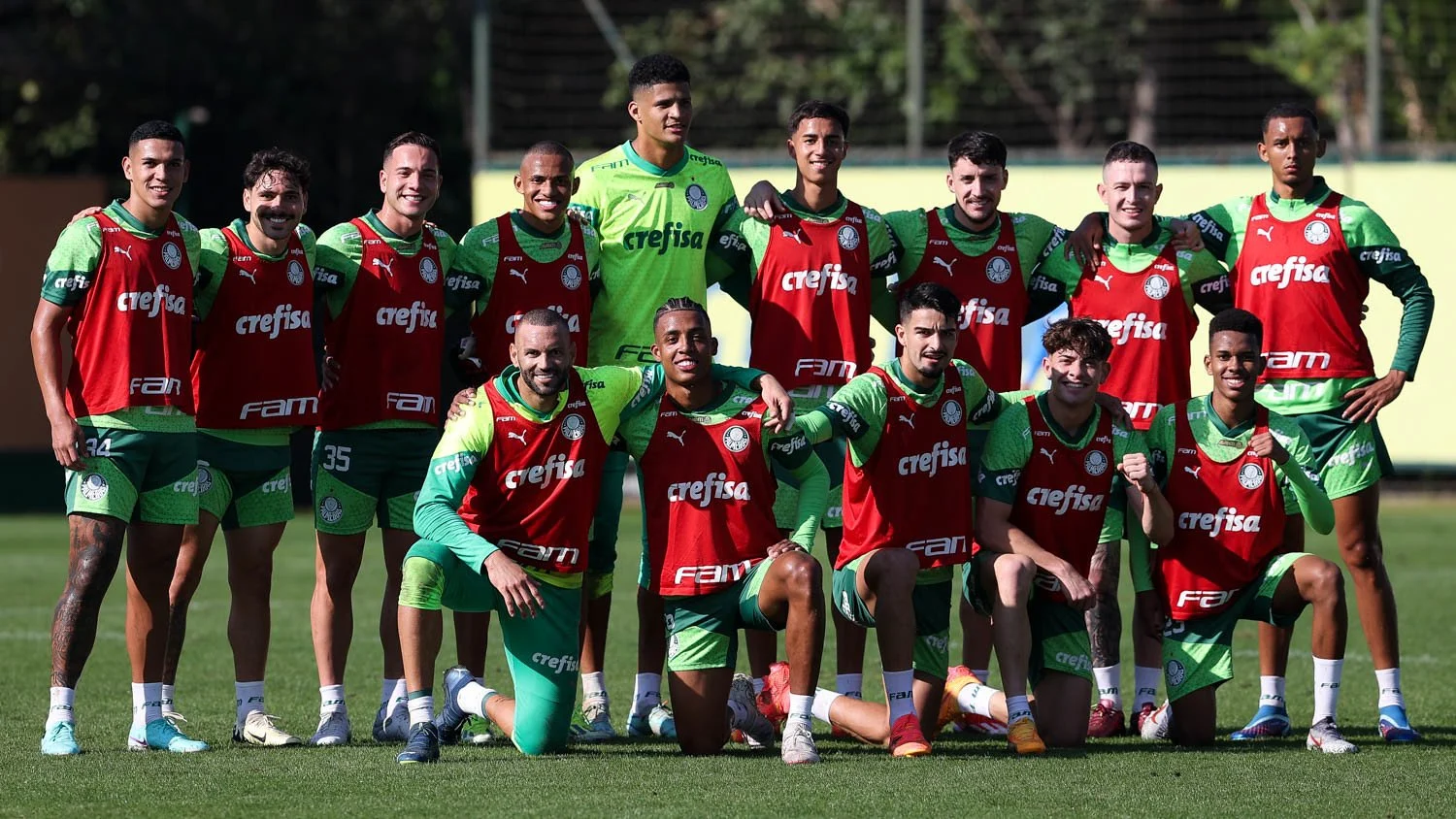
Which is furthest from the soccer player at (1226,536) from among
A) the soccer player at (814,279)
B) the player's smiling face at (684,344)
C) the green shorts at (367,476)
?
the green shorts at (367,476)

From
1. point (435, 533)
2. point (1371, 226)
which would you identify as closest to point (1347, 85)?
point (1371, 226)

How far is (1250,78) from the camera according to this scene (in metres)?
22.2

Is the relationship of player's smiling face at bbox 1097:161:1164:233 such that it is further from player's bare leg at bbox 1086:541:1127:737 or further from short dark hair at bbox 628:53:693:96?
short dark hair at bbox 628:53:693:96

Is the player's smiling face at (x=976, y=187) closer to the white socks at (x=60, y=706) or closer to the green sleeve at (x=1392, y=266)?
the green sleeve at (x=1392, y=266)

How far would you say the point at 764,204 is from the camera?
8281 mm

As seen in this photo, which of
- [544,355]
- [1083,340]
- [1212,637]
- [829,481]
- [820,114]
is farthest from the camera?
[820,114]

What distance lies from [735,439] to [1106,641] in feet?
6.54

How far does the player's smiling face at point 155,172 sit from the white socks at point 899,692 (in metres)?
3.18

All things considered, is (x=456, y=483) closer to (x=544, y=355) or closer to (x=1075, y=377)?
(x=544, y=355)

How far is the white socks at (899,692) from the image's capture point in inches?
292

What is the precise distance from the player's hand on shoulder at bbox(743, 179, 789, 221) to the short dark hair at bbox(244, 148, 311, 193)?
177 cm

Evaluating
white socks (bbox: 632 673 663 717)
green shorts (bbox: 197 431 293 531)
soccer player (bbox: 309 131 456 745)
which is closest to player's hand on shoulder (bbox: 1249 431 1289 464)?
white socks (bbox: 632 673 663 717)

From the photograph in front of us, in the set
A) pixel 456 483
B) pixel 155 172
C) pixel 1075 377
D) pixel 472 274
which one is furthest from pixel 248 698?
pixel 1075 377

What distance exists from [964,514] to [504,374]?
1.83 metres
